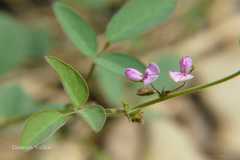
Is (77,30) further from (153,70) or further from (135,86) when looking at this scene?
(135,86)

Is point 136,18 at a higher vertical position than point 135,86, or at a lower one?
higher

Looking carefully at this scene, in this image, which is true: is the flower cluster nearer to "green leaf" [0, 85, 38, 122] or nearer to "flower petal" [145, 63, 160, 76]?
"flower petal" [145, 63, 160, 76]

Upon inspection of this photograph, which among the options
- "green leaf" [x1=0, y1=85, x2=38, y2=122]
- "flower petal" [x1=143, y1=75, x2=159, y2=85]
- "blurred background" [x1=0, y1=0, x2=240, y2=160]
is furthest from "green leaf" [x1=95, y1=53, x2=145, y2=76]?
"blurred background" [x1=0, y1=0, x2=240, y2=160]

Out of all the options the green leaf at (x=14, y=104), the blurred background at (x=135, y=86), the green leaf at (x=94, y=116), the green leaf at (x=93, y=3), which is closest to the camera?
the green leaf at (x=94, y=116)

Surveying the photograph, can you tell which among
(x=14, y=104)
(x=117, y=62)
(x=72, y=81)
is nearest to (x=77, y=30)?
(x=117, y=62)

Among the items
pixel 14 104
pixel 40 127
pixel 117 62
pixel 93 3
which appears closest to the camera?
pixel 40 127

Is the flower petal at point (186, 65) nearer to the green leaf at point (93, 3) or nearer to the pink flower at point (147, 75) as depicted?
the pink flower at point (147, 75)

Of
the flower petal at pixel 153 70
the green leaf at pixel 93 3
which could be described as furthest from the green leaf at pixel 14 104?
the flower petal at pixel 153 70
